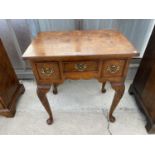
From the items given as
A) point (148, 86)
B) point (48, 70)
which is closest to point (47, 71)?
point (48, 70)

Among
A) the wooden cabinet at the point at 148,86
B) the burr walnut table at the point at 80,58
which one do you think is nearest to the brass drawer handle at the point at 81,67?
the burr walnut table at the point at 80,58

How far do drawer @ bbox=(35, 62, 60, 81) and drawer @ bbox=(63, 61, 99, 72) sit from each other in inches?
2.1

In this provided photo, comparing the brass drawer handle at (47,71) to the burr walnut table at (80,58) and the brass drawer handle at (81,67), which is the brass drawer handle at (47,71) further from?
the brass drawer handle at (81,67)

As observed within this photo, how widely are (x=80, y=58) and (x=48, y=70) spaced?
203 millimetres

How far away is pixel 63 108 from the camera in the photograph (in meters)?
1.29

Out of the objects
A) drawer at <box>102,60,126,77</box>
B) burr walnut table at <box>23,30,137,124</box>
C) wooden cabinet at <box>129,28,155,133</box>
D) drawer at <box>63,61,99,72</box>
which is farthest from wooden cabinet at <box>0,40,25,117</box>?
wooden cabinet at <box>129,28,155,133</box>

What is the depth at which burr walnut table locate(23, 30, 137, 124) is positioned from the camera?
73 cm

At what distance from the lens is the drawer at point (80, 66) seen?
0.77 meters

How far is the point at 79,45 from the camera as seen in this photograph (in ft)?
2.68

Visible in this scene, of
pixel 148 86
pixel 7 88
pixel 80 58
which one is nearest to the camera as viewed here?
pixel 80 58

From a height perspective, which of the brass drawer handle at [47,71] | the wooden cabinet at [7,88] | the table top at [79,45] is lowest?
the wooden cabinet at [7,88]

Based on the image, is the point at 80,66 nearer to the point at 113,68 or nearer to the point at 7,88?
the point at 113,68
